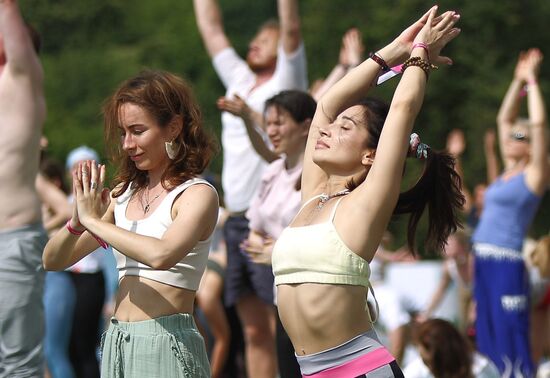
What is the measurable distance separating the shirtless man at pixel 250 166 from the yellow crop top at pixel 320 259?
283 centimetres

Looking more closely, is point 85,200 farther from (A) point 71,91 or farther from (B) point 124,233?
(A) point 71,91

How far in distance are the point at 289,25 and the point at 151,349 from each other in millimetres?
3028

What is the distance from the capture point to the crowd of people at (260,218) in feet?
14.4

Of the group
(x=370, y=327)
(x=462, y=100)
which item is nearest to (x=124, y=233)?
(x=370, y=327)

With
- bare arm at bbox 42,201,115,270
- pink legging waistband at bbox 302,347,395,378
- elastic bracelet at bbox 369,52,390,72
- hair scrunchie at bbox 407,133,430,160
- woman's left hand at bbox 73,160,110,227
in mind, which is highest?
elastic bracelet at bbox 369,52,390,72

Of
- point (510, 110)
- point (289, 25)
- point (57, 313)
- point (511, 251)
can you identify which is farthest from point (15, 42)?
point (510, 110)

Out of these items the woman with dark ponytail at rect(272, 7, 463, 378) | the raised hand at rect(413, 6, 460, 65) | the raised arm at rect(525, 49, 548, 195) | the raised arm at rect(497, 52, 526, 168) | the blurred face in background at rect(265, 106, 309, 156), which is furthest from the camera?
the raised arm at rect(497, 52, 526, 168)

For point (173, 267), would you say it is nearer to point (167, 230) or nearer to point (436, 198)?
point (167, 230)

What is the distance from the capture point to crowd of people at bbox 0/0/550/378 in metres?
4.39

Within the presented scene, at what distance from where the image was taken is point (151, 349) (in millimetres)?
4574

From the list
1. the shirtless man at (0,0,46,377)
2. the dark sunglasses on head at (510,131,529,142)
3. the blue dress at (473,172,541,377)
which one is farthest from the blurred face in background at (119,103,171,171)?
the dark sunglasses on head at (510,131,529,142)

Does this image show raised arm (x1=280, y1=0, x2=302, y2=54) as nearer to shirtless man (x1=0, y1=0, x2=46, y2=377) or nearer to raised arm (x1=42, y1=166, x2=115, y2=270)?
shirtless man (x1=0, y1=0, x2=46, y2=377)

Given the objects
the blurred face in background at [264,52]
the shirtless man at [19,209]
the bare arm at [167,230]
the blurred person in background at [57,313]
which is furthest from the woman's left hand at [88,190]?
the blurred person in background at [57,313]

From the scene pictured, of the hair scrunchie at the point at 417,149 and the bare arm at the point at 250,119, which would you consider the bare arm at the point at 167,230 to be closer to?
the hair scrunchie at the point at 417,149
